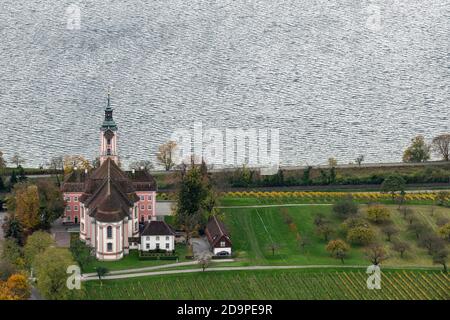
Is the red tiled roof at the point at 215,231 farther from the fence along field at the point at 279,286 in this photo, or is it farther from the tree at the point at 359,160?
the tree at the point at 359,160

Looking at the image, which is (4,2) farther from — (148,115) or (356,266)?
(356,266)

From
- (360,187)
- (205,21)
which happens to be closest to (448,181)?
(360,187)

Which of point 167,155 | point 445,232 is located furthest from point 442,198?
point 167,155

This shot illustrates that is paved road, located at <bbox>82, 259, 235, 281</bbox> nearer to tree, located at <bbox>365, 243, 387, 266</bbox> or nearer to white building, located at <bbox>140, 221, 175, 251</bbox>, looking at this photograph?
white building, located at <bbox>140, 221, 175, 251</bbox>

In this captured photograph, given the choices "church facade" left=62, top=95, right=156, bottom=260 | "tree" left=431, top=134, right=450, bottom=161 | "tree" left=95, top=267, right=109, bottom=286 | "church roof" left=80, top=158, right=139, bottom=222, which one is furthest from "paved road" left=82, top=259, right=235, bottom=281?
"tree" left=431, top=134, right=450, bottom=161

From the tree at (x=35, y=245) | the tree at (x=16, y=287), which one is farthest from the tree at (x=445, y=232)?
the tree at (x=16, y=287)
